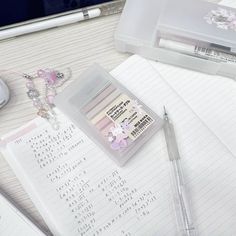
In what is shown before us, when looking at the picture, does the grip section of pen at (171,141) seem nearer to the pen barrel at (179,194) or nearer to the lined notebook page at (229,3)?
the pen barrel at (179,194)

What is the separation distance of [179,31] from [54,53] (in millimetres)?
225

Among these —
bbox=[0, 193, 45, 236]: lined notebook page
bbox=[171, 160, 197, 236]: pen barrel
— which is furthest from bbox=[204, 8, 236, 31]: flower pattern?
bbox=[0, 193, 45, 236]: lined notebook page

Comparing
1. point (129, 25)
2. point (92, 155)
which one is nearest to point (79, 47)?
point (129, 25)

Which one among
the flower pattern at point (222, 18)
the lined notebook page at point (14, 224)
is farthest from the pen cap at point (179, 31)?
the lined notebook page at point (14, 224)

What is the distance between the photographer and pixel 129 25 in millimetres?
623

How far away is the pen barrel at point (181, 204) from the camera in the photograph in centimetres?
52

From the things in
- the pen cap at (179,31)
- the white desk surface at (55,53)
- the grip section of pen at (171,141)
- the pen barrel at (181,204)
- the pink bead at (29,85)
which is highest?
the pen cap at (179,31)

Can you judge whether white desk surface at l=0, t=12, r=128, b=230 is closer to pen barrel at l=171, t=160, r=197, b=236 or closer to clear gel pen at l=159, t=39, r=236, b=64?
clear gel pen at l=159, t=39, r=236, b=64

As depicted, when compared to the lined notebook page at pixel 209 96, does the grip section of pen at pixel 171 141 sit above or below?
below

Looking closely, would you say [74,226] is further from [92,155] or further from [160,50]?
[160,50]

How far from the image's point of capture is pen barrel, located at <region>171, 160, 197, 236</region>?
1.72 feet

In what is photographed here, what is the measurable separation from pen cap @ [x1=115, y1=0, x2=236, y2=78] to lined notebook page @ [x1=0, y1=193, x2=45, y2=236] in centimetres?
32

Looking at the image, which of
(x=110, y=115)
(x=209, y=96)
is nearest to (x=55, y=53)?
(x=110, y=115)

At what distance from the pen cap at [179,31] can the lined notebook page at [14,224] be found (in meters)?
0.32
